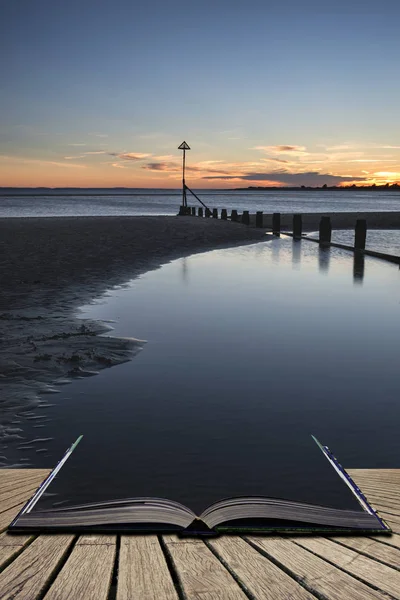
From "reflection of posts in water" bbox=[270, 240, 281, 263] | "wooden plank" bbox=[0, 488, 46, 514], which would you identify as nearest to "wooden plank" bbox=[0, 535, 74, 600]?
"wooden plank" bbox=[0, 488, 46, 514]

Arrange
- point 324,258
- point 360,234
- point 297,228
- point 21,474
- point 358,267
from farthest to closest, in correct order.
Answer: point 297,228 → point 360,234 → point 324,258 → point 358,267 → point 21,474

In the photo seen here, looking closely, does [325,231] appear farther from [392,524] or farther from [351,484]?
[392,524]

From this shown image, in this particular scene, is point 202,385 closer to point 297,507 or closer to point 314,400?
point 314,400

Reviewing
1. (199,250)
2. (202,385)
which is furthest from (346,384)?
(199,250)

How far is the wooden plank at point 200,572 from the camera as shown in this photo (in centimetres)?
217

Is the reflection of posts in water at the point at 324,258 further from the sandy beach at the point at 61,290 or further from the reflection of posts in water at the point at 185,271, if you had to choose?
the sandy beach at the point at 61,290

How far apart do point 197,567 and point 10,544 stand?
825 mm

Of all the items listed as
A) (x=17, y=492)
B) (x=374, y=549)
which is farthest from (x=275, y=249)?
(x=374, y=549)

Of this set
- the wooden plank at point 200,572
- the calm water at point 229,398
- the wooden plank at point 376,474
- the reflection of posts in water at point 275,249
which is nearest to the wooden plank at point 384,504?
the wooden plank at point 376,474

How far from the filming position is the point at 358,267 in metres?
16.1

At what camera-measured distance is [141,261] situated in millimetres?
16469

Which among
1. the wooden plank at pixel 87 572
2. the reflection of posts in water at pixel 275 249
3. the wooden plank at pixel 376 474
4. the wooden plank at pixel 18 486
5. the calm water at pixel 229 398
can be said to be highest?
the wooden plank at pixel 87 572

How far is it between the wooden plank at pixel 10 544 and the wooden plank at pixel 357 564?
120 cm

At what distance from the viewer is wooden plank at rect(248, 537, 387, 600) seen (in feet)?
7.14
